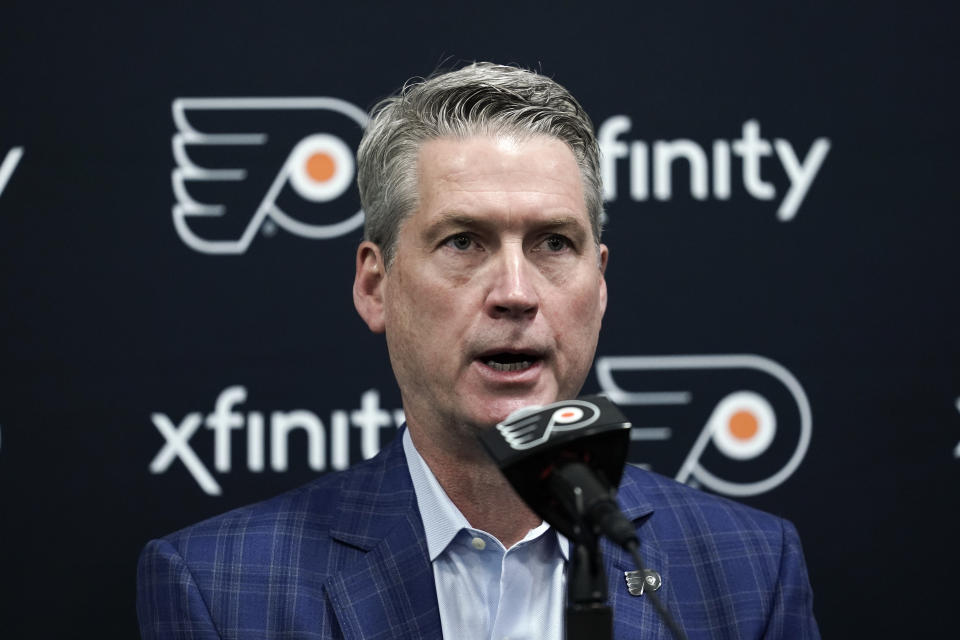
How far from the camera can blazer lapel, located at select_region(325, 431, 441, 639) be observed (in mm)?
1666

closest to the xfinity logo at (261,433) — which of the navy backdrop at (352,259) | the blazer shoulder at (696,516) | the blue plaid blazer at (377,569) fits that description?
the navy backdrop at (352,259)

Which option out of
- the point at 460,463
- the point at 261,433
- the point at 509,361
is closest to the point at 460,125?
→ the point at 509,361

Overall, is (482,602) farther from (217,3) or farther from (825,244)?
(217,3)

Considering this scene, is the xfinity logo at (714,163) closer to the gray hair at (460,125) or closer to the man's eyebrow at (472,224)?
the gray hair at (460,125)

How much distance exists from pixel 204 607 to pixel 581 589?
2.88 feet

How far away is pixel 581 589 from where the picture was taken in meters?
1.03

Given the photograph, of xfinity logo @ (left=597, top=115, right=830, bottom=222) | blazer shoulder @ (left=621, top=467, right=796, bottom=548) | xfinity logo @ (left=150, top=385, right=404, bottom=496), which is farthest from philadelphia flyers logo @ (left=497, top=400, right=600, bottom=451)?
xfinity logo @ (left=597, top=115, right=830, bottom=222)

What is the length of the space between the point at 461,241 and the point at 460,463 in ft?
1.21

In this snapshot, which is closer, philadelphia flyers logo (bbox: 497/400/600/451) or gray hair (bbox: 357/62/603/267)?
philadelphia flyers logo (bbox: 497/400/600/451)

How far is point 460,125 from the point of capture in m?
1.75

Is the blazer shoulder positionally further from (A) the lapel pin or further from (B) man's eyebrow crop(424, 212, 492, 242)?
(B) man's eyebrow crop(424, 212, 492, 242)

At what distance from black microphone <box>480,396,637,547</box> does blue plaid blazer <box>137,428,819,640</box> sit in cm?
63

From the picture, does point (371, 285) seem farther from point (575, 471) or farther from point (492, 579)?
point (575, 471)

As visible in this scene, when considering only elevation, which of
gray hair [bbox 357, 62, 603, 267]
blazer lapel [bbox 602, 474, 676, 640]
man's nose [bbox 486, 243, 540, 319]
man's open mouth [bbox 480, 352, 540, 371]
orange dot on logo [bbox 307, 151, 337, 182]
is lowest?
blazer lapel [bbox 602, 474, 676, 640]
